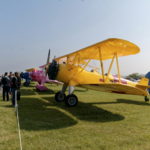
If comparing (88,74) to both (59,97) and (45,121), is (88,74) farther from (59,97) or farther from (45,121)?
(45,121)

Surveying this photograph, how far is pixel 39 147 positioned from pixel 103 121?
2.64 m

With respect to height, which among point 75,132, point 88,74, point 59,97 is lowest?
point 75,132

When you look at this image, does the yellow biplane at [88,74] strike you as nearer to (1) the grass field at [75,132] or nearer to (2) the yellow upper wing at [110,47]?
(2) the yellow upper wing at [110,47]

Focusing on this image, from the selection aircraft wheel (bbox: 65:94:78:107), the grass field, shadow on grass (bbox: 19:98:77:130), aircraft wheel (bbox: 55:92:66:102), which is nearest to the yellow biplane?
aircraft wheel (bbox: 65:94:78:107)

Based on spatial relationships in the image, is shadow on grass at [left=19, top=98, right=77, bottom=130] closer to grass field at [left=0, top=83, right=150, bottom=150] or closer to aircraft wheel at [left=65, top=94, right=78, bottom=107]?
grass field at [left=0, top=83, right=150, bottom=150]

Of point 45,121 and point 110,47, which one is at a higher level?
point 110,47

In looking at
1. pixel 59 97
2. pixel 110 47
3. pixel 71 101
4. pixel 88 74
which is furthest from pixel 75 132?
pixel 59 97

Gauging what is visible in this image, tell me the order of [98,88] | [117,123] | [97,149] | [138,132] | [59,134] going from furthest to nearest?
[98,88] < [117,123] < [138,132] < [59,134] < [97,149]

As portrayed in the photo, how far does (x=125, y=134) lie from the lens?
14.5ft

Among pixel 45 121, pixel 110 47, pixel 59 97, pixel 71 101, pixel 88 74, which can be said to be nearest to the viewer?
pixel 45 121

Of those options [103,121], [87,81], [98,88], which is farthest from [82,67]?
[103,121]

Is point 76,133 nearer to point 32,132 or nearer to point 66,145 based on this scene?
point 66,145

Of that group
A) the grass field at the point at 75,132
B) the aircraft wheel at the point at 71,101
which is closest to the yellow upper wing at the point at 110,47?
the aircraft wheel at the point at 71,101

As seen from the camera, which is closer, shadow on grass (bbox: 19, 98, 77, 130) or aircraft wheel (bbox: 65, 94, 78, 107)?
shadow on grass (bbox: 19, 98, 77, 130)
